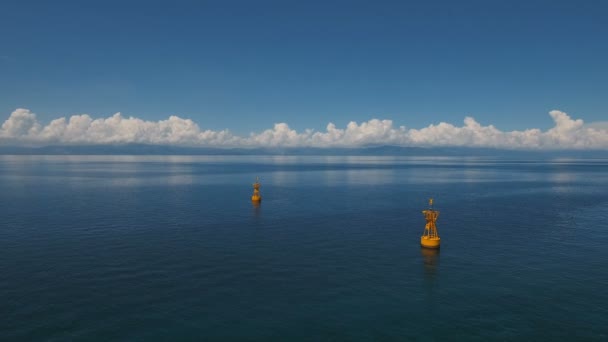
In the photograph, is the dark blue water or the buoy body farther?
the buoy body

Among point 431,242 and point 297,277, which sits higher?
point 431,242

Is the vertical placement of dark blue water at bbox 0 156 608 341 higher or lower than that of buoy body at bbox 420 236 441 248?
lower

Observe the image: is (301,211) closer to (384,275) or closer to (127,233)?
(127,233)

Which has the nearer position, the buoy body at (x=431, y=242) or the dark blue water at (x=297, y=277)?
the dark blue water at (x=297, y=277)

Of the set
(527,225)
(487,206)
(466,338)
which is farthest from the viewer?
(487,206)

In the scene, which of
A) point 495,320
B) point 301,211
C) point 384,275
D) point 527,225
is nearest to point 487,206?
point 527,225

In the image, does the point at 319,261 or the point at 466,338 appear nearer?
the point at 466,338

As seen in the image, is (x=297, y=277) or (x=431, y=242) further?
(x=431, y=242)

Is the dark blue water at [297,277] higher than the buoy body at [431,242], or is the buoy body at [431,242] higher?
the buoy body at [431,242]

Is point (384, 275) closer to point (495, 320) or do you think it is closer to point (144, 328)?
point (495, 320)

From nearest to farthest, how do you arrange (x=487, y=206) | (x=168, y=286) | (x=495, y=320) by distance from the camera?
(x=495, y=320), (x=168, y=286), (x=487, y=206)
